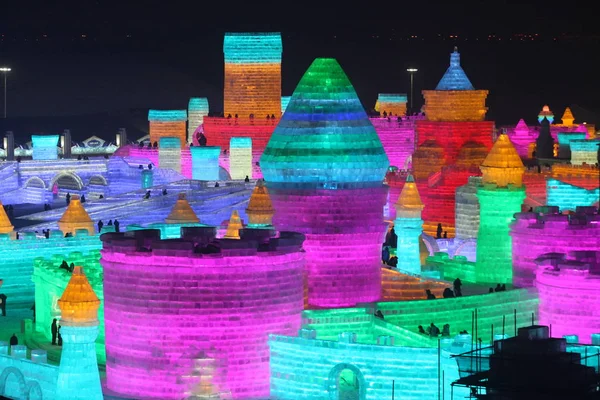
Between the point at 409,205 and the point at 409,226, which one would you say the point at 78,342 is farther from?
the point at 409,205

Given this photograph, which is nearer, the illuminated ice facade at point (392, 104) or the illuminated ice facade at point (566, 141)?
the illuminated ice facade at point (566, 141)

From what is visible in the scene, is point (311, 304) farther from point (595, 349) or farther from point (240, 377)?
point (595, 349)

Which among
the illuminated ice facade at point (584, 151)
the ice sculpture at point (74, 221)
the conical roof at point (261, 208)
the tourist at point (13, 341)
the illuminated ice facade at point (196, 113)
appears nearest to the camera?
the tourist at point (13, 341)

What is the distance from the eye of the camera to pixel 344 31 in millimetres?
139000

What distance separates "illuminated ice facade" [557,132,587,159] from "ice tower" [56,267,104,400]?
145ft

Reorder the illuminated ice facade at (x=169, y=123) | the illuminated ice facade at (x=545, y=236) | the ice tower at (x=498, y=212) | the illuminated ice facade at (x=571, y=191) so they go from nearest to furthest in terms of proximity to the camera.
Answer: the illuminated ice facade at (x=545, y=236) → the ice tower at (x=498, y=212) → the illuminated ice facade at (x=571, y=191) → the illuminated ice facade at (x=169, y=123)

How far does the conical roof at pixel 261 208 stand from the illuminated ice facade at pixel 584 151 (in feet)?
103

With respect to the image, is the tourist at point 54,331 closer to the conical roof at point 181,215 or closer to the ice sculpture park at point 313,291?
the ice sculpture park at point 313,291

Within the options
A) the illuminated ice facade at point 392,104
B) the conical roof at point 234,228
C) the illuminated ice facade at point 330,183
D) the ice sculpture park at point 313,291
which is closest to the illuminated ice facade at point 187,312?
the ice sculpture park at point 313,291

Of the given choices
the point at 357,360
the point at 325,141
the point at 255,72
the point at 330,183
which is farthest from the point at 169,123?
the point at 357,360

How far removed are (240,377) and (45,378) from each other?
407 cm

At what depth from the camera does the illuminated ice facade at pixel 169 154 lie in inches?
3499

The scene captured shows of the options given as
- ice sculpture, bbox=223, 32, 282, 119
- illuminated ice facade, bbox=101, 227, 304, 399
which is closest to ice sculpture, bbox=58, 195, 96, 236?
illuminated ice facade, bbox=101, 227, 304, 399

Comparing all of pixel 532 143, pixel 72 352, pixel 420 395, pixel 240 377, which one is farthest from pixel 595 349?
pixel 532 143
